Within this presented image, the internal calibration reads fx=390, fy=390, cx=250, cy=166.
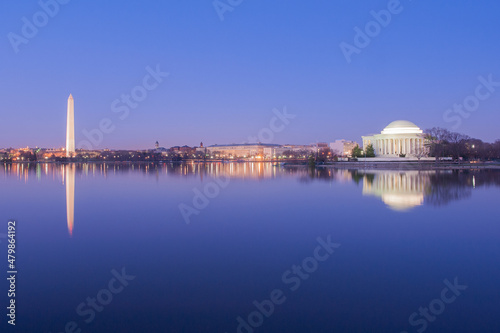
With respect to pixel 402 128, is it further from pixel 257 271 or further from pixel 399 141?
pixel 257 271

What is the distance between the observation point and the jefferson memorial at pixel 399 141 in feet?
216

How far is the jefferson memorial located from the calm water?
5605 centimetres

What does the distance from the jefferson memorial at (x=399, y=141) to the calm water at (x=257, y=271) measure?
184 feet

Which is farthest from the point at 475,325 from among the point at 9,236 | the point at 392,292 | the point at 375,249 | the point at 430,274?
the point at 9,236

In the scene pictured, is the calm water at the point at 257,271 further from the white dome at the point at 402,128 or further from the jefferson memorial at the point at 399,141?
the white dome at the point at 402,128

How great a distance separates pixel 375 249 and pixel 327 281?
2.42 metres

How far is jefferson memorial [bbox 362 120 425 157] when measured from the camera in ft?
216

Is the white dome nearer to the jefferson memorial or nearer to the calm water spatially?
the jefferson memorial

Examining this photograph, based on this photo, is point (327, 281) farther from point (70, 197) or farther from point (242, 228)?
point (70, 197)

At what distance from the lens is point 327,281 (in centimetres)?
637

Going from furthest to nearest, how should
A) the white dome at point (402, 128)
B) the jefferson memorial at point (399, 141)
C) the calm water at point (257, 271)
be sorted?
the white dome at point (402, 128), the jefferson memorial at point (399, 141), the calm water at point (257, 271)

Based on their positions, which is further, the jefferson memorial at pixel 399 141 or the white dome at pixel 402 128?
the white dome at pixel 402 128

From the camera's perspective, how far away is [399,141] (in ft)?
220

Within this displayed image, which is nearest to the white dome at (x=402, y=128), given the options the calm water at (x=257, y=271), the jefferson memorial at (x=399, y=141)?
the jefferson memorial at (x=399, y=141)
